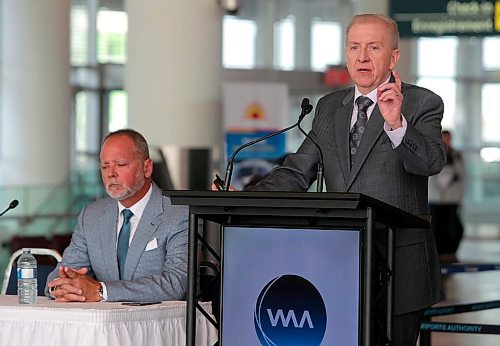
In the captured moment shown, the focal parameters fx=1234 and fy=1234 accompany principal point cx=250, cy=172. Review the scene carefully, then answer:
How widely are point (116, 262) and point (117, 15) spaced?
62.4 feet

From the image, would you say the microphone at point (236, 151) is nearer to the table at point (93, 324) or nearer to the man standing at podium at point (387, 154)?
the man standing at podium at point (387, 154)

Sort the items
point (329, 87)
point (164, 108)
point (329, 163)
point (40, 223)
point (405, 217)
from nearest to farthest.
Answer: point (405, 217) → point (329, 163) → point (164, 108) → point (40, 223) → point (329, 87)

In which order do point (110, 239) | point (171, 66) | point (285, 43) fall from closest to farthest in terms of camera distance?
1. point (110, 239)
2. point (171, 66)
3. point (285, 43)

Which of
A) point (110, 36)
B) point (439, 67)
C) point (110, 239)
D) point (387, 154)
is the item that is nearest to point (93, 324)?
point (110, 239)

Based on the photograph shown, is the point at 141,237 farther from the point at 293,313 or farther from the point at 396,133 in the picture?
the point at 396,133

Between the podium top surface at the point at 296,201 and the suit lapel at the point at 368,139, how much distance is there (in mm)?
291

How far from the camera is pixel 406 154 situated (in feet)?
13.6

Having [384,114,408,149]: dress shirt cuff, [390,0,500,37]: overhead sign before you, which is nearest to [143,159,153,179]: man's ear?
[384,114,408,149]: dress shirt cuff

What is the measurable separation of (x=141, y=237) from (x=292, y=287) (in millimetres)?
1467

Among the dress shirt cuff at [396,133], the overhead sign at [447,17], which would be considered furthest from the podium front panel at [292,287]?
the overhead sign at [447,17]

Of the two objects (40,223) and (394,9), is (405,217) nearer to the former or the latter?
(40,223)

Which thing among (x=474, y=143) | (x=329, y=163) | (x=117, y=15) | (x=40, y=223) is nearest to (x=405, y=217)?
(x=329, y=163)

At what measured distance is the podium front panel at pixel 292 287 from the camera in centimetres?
410

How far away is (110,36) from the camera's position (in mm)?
23703
